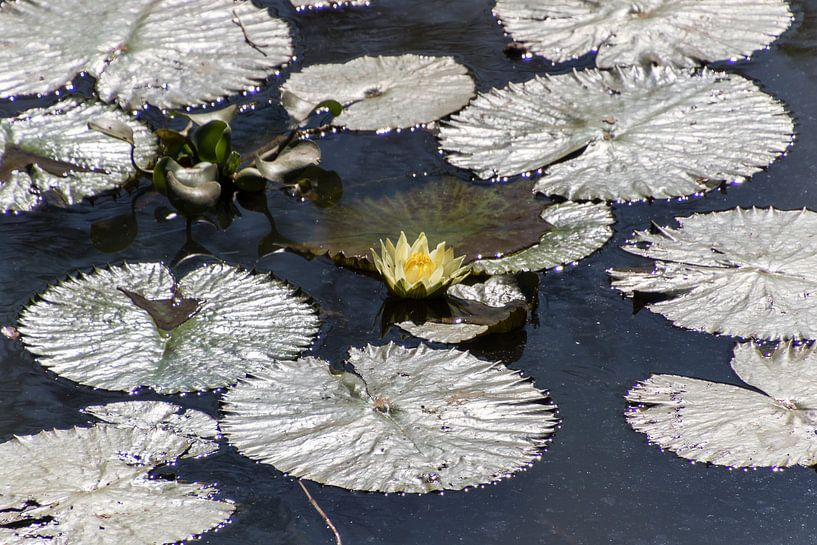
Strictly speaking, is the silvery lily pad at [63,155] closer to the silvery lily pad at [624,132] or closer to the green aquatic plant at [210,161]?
the green aquatic plant at [210,161]

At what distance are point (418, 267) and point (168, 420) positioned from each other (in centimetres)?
74

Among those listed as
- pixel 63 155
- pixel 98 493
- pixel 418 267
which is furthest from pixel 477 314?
pixel 63 155

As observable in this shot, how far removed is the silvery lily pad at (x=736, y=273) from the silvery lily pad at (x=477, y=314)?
302 mm

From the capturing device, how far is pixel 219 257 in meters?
2.95

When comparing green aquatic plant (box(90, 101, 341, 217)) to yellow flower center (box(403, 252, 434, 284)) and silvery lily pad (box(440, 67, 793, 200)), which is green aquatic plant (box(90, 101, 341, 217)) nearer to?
silvery lily pad (box(440, 67, 793, 200))

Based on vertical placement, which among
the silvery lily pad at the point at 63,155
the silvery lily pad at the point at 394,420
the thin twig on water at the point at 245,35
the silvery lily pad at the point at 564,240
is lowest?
the silvery lily pad at the point at 394,420

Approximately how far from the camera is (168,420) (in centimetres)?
240

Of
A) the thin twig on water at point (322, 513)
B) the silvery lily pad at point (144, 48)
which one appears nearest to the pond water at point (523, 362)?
the thin twig on water at point (322, 513)

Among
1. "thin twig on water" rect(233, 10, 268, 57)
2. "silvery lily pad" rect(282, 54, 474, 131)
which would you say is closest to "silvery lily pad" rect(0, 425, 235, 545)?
"silvery lily pad" rect(282, 54, 474, 131)

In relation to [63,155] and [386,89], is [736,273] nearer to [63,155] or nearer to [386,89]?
[386,89]

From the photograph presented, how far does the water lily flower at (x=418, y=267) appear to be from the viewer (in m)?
2.72

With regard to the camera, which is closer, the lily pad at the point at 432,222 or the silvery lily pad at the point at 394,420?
the silvery lily pad at the point at 394,420

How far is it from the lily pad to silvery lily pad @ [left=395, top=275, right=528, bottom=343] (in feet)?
0.41

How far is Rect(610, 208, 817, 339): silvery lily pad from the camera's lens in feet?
8.62
